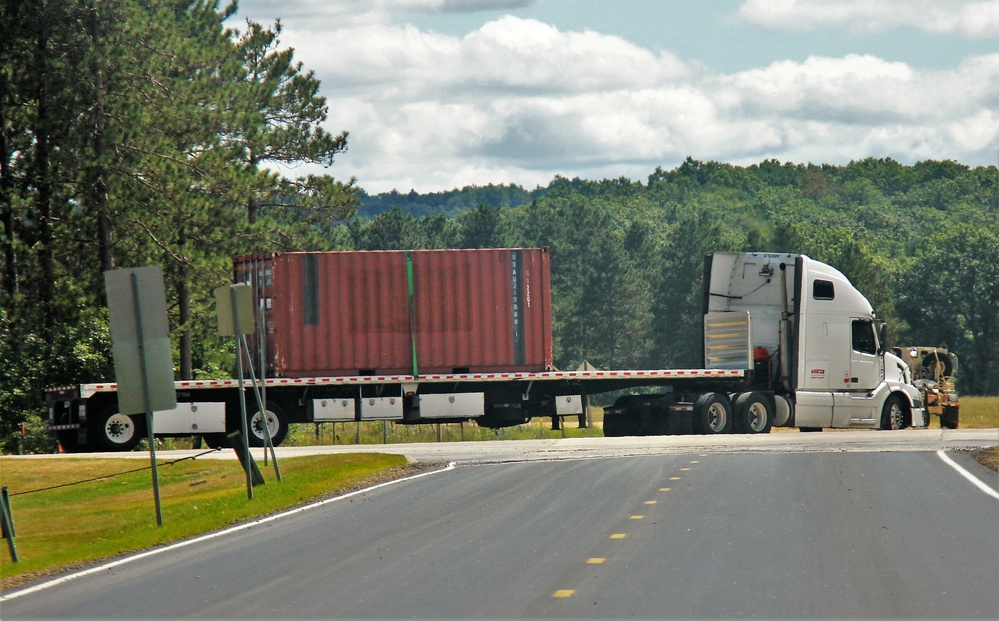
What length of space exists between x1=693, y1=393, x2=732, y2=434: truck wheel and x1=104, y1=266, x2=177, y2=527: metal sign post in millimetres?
15676

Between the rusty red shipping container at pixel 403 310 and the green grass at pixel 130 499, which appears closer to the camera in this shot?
the green grass at pixel 130 499

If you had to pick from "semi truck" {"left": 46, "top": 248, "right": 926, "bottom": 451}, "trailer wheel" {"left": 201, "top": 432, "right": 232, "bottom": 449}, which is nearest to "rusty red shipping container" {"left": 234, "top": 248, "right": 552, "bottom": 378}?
"semi truck" {"left": 46, "top": 248, "right": 926, "bottom": 451}

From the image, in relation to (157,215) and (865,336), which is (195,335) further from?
(865,336)

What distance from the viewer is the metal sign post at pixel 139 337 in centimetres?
1514

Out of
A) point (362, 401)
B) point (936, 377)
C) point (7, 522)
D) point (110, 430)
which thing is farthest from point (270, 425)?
point (936, 377)

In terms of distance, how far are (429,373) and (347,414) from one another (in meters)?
1.89

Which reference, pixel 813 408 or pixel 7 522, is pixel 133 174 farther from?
pixel 7 522

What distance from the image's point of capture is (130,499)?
20.7 metres

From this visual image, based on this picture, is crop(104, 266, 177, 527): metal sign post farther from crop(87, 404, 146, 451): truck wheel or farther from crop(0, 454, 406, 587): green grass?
crop(87, 404, 146, 451): truck wheel

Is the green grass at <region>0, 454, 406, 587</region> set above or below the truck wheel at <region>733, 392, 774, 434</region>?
above

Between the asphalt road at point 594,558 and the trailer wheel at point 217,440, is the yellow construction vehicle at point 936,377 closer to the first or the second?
the asphalt road at point 594,558

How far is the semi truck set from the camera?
28.7m

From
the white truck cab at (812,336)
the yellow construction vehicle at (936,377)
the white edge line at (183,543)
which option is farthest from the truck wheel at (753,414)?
the white edge line at (183,543)

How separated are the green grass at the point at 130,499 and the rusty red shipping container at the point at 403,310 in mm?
4857
